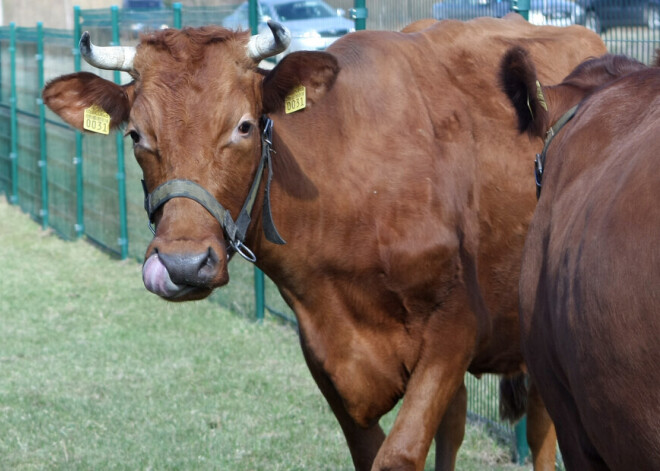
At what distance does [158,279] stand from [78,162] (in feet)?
30.4

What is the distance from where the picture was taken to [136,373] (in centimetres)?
723

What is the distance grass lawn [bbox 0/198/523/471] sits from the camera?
222 inches

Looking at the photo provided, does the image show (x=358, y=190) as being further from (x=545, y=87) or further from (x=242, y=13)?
(x=242, y=13)

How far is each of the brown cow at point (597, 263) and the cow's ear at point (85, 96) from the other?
5.06 feet

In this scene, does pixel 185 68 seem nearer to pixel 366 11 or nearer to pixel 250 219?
pixel 250 219

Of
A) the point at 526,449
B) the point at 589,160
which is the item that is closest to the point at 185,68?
the point at 589,160

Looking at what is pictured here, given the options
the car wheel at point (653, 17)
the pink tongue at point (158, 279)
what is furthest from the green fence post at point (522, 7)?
the pink tongue at point (158, 279)

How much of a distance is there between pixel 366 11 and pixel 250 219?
300 centimetres

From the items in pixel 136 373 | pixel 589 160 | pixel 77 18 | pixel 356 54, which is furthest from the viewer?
pixel 77 18

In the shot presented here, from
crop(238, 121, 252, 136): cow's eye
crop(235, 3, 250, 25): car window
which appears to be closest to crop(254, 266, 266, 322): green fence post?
crop(235, 3, 250, 25): car window

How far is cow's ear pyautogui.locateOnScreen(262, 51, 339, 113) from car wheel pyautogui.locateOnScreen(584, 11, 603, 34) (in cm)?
204

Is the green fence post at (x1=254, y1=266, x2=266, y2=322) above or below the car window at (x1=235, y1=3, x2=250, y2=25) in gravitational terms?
below

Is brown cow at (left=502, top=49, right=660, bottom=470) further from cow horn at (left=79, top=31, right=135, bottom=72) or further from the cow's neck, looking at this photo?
cow horn at (left=79, top=31, right=135, bottom=72)

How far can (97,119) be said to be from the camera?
4191mm
